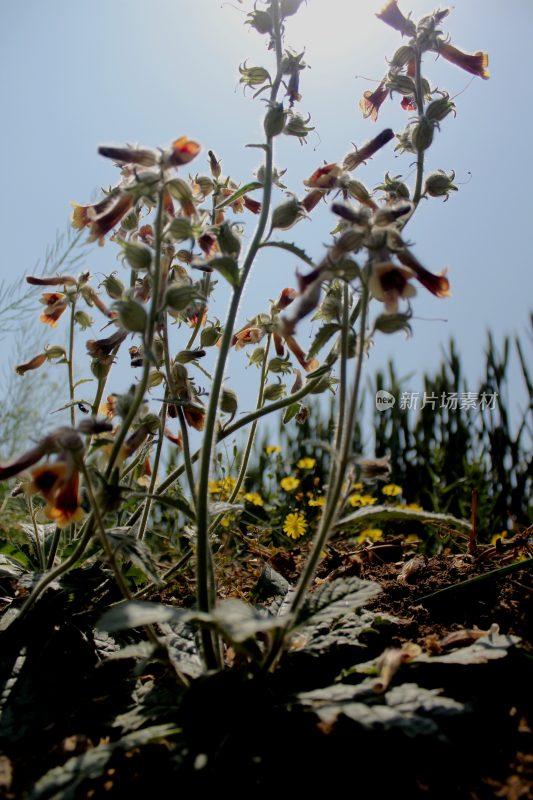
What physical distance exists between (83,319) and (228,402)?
0.69 m

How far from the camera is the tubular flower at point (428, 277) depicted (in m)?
1.42

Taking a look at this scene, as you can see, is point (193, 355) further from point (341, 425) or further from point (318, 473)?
point (318, 473)

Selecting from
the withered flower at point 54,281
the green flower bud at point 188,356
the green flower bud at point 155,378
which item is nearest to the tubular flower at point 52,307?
the withered flower at point 54,281

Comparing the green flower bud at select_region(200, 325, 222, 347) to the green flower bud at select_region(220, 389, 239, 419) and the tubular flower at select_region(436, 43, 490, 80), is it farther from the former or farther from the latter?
the tubular flower at select_region(436, 43, 490, 80)

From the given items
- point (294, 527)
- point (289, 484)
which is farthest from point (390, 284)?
point (289, 484)

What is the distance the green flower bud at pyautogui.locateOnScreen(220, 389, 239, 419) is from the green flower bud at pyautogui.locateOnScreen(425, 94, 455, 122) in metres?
0.92

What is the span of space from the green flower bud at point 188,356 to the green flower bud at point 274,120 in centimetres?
58

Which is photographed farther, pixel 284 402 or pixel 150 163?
pixel 284 402

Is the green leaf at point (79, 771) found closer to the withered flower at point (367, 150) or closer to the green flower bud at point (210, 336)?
the green flower bud at point (210, 336)

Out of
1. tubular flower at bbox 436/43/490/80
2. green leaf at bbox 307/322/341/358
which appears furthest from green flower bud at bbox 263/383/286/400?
tubular flower at bbox 436/43/490/80

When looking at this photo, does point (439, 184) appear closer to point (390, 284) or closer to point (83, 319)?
point (390, 284)

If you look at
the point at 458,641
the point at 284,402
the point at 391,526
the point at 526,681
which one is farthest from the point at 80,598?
the point at 391,526

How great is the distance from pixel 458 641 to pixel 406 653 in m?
0.20

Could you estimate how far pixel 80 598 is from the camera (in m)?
1.74
